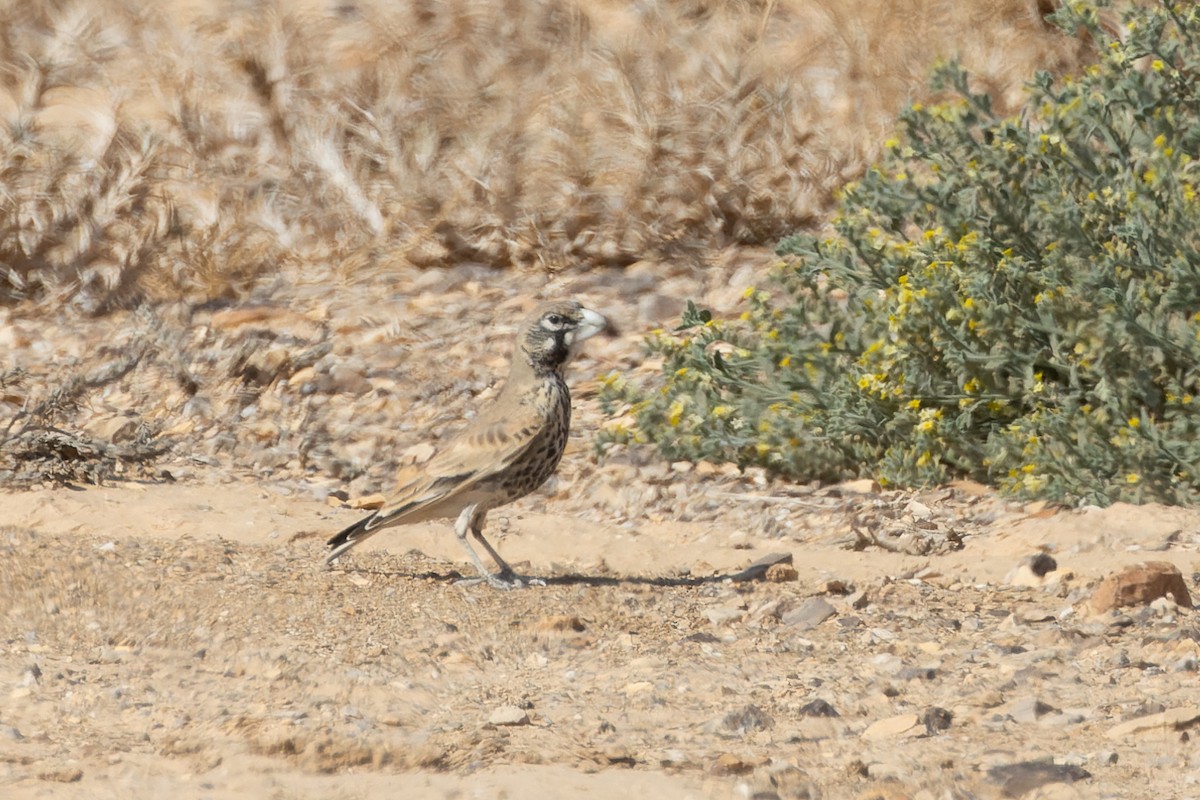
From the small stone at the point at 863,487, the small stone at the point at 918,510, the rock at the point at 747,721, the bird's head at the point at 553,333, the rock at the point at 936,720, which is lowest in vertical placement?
the small stone at the point at 863,487

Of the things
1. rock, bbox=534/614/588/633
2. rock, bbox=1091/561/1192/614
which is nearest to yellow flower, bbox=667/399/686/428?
rock, bbox=534/614/588/633

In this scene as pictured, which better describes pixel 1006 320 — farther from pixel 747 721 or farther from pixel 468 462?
pixel 747 721

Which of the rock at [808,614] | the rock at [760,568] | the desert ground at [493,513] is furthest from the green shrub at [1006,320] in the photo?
the rock at [808,614]

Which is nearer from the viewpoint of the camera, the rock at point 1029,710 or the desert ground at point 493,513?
the desert ground at point 493,513

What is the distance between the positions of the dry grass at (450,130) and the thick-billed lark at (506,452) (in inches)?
177

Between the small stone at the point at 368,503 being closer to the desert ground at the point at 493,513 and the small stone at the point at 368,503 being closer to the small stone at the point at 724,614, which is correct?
the desert ground at the point at 493,513

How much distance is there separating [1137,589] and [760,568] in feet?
4.65

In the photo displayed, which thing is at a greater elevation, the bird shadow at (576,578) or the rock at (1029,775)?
the rock at (1029,775)

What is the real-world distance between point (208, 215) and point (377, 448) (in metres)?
3.19

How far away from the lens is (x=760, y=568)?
6.36m

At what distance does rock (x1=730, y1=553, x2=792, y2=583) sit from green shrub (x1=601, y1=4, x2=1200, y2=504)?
134 centimetres

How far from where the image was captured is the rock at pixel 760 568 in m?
6.30

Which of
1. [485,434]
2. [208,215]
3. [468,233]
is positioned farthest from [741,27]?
[485,434]

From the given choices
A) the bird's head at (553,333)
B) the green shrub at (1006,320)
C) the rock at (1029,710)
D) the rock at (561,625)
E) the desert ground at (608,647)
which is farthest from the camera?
the green shrub at (1006,320)
